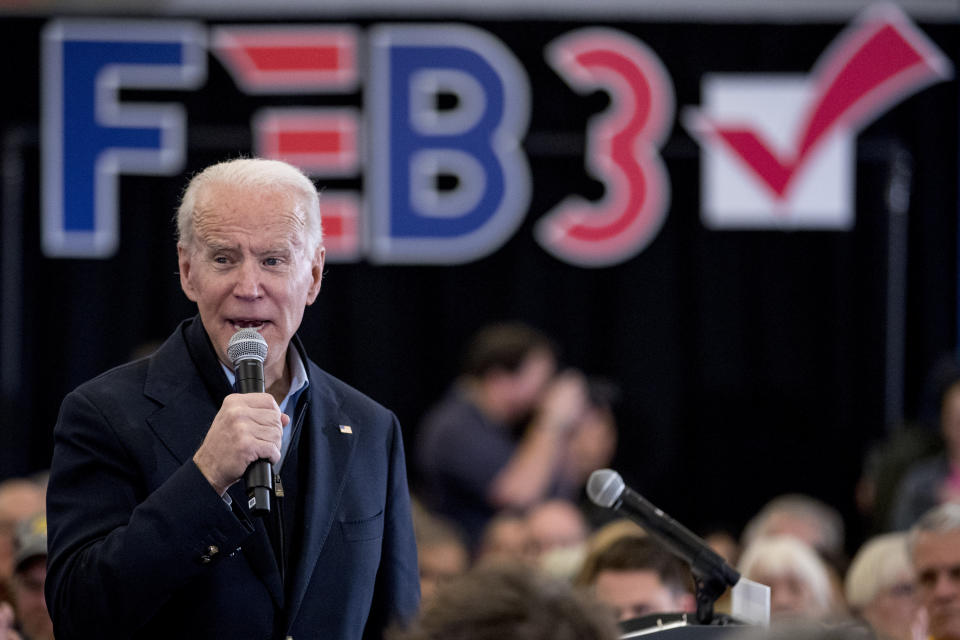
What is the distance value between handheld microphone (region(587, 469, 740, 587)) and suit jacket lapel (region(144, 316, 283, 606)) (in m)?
0.47

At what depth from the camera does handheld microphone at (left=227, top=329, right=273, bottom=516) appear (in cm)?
164

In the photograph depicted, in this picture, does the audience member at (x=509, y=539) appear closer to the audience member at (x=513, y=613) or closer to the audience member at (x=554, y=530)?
the audience member at (x=554, y=530)

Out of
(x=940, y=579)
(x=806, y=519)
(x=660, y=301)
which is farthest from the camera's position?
(x=660, y=301)

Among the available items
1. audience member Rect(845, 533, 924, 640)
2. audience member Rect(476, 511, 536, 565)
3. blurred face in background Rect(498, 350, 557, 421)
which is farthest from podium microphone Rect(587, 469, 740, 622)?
blurred face in background Rect(498, 350, 557, 421)

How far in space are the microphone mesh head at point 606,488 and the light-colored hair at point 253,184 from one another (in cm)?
Result: 50

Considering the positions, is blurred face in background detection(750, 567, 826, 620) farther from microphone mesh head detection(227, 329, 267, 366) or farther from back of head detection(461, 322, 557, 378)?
microphone mesh head detection(227, 329, 267, 366)

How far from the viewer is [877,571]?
3871 mm

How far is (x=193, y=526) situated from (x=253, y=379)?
Answer: 0.19m


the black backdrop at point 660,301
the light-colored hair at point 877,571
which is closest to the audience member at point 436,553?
the light-colored hair at point 877,571

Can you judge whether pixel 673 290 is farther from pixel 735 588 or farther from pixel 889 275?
pixel 735 588

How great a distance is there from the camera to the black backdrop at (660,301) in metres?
7.16

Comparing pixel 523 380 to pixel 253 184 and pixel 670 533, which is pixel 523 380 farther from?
pixel 253 184

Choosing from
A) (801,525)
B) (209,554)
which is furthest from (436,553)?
(209,554)

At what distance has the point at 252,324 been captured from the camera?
1.86 m
